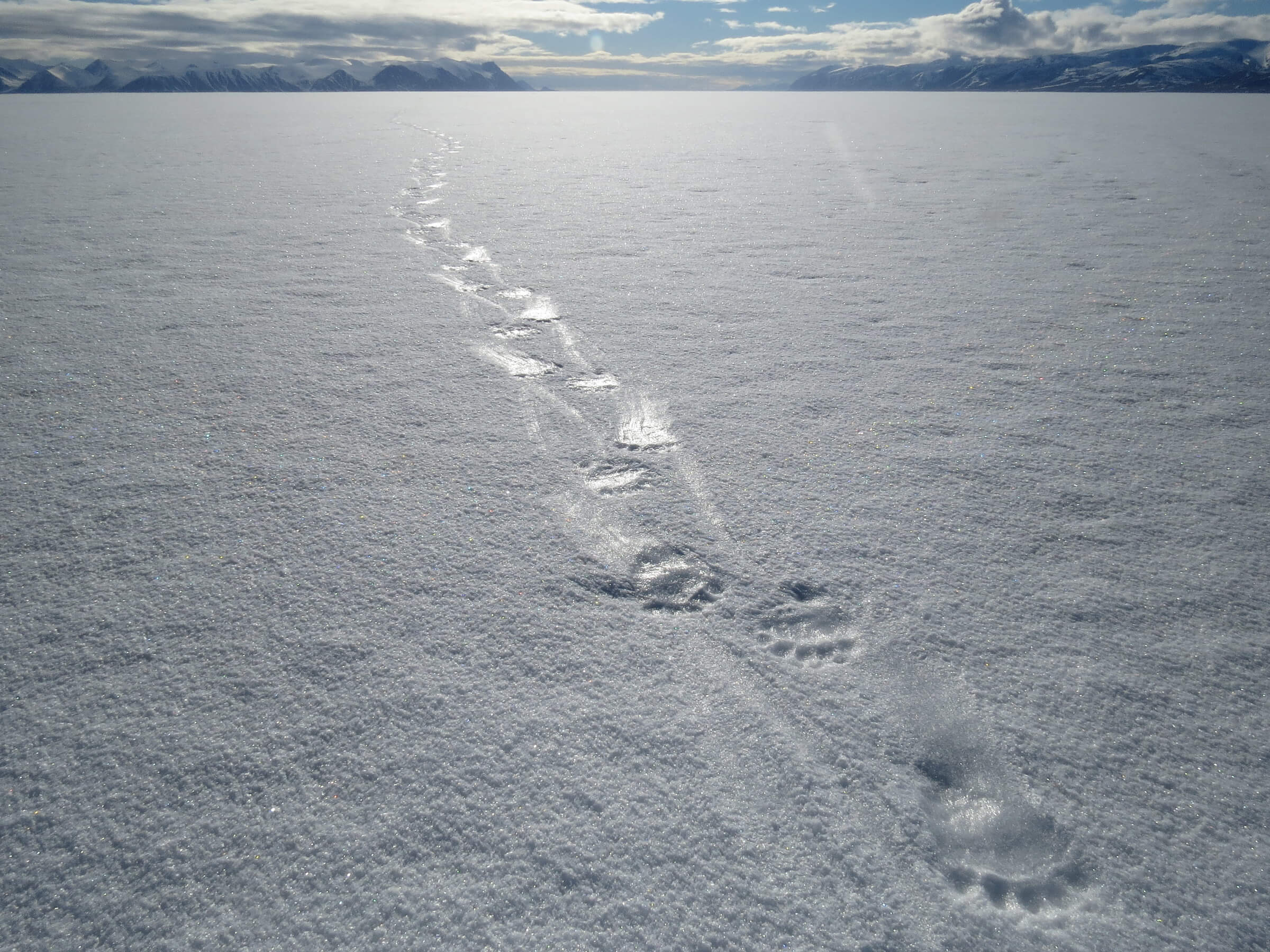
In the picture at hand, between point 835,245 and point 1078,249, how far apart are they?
5.52 feet

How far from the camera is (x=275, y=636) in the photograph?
56.2 inches

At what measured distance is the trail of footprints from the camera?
3.41 ft

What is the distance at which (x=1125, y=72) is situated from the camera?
410ft

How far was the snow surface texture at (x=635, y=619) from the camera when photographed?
1006 mm

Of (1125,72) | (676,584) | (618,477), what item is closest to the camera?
(676,584)

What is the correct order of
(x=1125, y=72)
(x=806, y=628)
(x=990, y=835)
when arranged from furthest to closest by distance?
(x=1125, y=72), (x=806, y=628), (x=990, y=835)

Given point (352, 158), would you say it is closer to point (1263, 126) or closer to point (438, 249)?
point (438, 249)

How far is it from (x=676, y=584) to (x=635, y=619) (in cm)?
16

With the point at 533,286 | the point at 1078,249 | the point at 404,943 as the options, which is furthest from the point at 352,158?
the point at 404,943

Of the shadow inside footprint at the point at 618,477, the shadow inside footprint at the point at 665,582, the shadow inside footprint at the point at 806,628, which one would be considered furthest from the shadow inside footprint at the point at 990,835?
the shadow inside footprint at the point at 618,477

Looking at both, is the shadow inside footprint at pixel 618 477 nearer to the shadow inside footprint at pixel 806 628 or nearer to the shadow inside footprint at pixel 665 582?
the shadow inside footprint at pixel 665 582

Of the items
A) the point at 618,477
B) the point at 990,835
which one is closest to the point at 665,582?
the point at 618,477

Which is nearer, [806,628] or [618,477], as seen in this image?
[806,628]

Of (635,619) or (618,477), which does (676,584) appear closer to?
(635,619)
